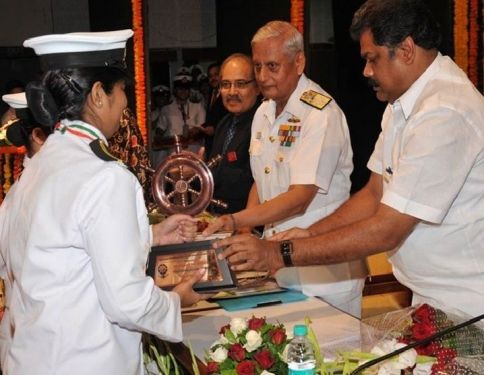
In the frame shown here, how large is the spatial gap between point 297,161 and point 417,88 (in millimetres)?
832

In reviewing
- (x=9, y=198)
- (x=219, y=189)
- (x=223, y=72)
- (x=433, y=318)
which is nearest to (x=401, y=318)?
(x=433, y=318)

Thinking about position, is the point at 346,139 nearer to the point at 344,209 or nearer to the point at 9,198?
the point at 344,209

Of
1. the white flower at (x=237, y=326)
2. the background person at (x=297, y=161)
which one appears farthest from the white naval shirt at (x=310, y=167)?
the white flower at (x=237, y=326)

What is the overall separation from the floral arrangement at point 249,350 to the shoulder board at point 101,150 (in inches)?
21.1

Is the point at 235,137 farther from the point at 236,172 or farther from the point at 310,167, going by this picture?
the point at 310,167

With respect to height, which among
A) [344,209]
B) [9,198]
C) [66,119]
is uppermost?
[66,119]

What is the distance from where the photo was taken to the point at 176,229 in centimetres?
246

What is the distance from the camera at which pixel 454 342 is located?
159 centimetres

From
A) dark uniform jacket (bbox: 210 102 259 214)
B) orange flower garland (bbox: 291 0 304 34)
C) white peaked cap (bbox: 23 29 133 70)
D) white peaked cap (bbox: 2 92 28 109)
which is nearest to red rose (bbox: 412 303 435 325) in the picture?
white peaked cap (bbox: 23 29 133 70)

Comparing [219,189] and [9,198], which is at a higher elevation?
[9,198]

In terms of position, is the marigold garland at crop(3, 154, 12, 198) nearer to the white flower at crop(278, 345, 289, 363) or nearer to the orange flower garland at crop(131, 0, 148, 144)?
the orange flower garland at crop(131, 0, 148, 144)

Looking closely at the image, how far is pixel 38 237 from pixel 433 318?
0.89 m

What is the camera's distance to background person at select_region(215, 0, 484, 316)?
194cm

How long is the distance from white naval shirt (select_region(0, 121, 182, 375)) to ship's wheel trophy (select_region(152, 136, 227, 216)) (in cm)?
112
